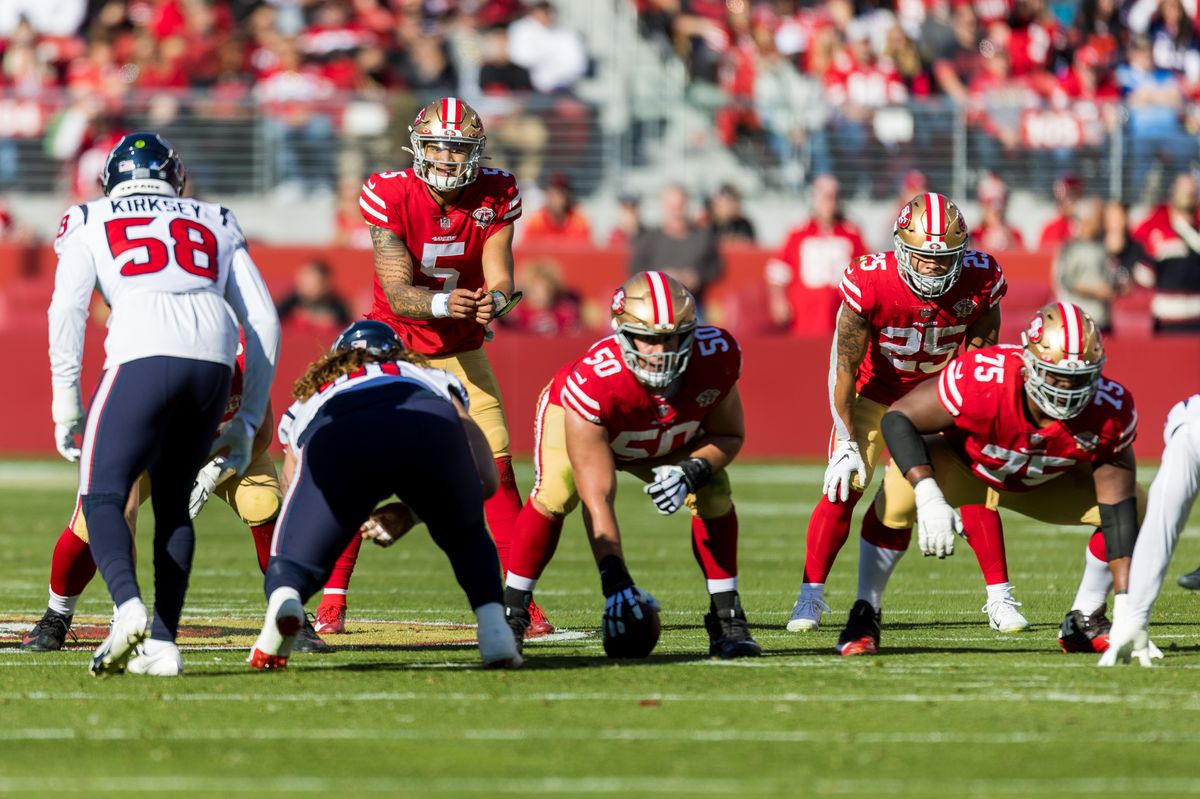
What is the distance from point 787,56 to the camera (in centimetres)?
2272

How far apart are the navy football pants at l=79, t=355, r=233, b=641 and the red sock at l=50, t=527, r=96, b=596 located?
1.06 m

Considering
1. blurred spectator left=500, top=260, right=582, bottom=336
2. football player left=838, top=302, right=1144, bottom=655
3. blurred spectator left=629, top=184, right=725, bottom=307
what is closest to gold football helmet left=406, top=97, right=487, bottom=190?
football player left=838, top=302, right=1144, bottom=655

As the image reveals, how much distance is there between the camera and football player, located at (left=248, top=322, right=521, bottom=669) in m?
6.78

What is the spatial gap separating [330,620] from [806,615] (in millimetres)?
2010

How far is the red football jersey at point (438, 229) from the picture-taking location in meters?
8.90

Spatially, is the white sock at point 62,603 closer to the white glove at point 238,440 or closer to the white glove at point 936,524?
the white glove at point 238,440

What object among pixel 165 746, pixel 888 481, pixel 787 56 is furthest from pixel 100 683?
pixel 787 56

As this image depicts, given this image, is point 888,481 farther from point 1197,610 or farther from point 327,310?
point 327,310

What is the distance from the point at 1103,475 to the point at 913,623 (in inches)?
64.3

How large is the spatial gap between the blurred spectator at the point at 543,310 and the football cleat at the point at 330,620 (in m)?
9.66

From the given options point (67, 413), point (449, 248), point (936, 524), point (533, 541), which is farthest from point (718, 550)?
point (67, 413)

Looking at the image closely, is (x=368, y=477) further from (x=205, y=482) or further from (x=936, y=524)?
(x=936, y=524)

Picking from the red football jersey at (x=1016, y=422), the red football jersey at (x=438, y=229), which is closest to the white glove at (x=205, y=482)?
the red football jersey at (x=438, y=229)

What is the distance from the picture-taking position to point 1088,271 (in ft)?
58.6
